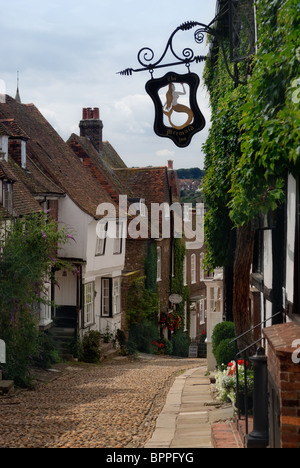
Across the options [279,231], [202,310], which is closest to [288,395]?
[279,231]

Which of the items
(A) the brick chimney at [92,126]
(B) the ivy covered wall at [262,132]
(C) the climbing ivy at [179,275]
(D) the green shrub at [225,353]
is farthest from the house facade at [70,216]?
(B) the ivy covered wall at [262,132]

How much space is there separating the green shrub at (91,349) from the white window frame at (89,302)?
1.55 metres

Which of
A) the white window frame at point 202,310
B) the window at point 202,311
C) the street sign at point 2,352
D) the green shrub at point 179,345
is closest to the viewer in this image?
the street sign at point 2,352

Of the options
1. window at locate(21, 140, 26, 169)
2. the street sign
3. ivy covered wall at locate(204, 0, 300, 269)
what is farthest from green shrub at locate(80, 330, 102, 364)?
ivy covered wall at locate(204, 0, 300, 269)

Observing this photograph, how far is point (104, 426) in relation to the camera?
1103cm

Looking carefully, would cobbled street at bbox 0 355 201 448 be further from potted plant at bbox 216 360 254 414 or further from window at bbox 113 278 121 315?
window at bbox 113 278 121 315

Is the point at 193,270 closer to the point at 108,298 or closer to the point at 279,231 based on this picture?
the point at 108,298

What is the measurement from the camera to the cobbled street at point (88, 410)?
1004cm

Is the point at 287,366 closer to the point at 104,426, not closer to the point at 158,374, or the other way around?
the point at 104,426

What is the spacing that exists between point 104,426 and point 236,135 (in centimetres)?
566

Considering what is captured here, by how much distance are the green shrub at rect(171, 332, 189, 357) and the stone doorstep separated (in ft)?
62.2

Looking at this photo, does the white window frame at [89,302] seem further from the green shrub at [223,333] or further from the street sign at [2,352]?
the green shrub at [223,333]

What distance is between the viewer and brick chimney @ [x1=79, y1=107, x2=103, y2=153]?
33.2 meters
